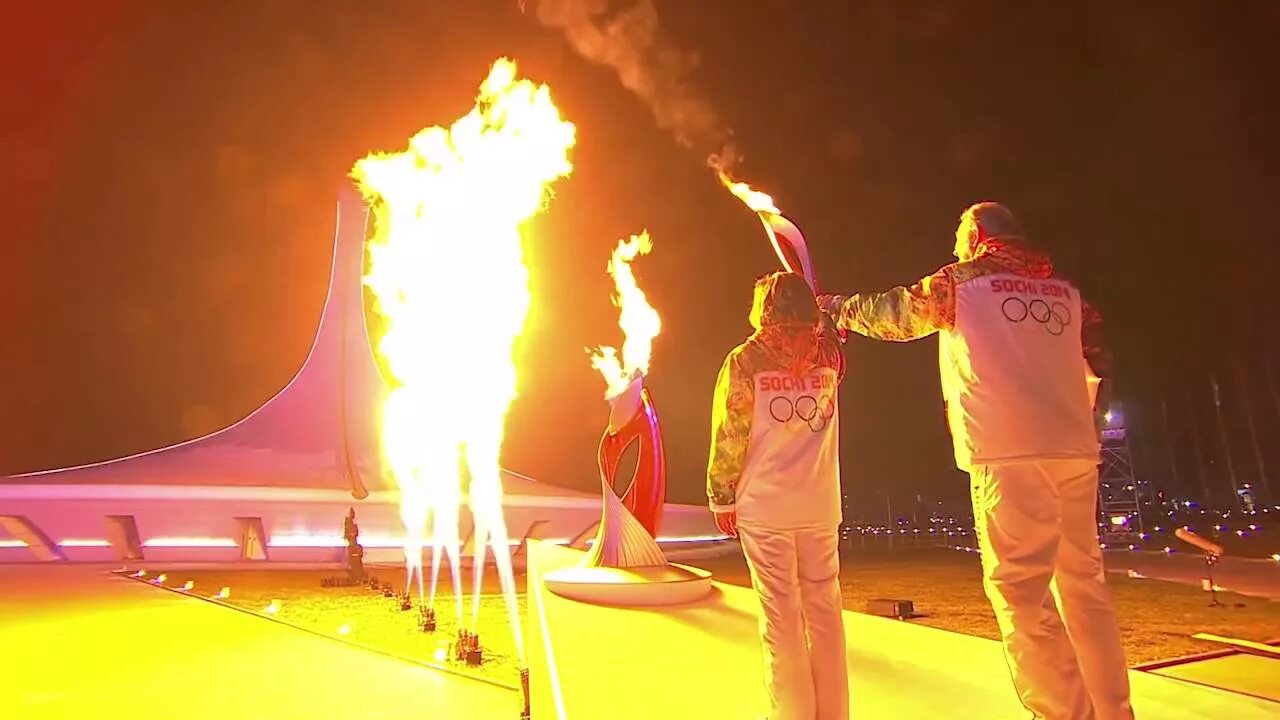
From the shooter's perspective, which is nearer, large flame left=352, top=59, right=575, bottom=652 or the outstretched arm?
the outstretched arm

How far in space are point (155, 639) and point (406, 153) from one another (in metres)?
8.04

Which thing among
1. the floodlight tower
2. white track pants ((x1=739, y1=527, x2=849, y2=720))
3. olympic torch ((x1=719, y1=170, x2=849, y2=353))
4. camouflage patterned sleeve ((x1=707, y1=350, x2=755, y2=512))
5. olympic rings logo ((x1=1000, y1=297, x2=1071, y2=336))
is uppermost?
olympic torch ((x1=719, y1=170, x2=849, y2=353))

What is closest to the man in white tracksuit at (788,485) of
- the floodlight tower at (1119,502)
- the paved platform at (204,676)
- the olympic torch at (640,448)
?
the paved platform at (204,676)

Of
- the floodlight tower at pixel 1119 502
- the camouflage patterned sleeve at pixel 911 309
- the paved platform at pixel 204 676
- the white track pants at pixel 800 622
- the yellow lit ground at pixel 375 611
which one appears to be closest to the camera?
the white track pants at pixel 800 622

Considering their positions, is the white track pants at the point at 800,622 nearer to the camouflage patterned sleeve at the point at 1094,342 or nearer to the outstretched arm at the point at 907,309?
the outstretched arm at the point at 907,309

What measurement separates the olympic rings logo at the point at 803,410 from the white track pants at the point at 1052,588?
0.69 metres

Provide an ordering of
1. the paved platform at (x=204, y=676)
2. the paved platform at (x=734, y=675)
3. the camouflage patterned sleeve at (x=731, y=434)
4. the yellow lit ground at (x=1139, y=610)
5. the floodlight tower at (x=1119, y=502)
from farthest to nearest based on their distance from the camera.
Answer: the floodlight tower at (x=1119, y=502) < the yellow lit ground at (x=1139, y=610) < the paved platform at (x=204, y=676) < the paved platform at (x=734, y=675) < the camouflage patterned sleeve at (x=731, y=434)

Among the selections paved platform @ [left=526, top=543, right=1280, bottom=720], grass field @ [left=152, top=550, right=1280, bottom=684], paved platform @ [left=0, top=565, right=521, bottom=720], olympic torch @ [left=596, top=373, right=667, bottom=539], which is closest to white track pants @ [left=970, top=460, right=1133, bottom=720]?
→ paved platform @ [left=526, top=543, right=1280, bottom=720]

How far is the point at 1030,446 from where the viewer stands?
8.38 ft

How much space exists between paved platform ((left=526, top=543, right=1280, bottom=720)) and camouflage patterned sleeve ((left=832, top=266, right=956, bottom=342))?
1624 millimetres

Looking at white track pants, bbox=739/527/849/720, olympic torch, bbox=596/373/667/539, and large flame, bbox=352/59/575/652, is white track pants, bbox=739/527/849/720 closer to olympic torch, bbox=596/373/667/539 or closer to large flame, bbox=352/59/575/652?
olympic torch, bbox=596/373/667/539

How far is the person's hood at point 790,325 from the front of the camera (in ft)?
9.98

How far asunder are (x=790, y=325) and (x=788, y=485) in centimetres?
72

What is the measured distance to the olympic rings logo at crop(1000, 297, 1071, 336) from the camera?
8.95 ft
